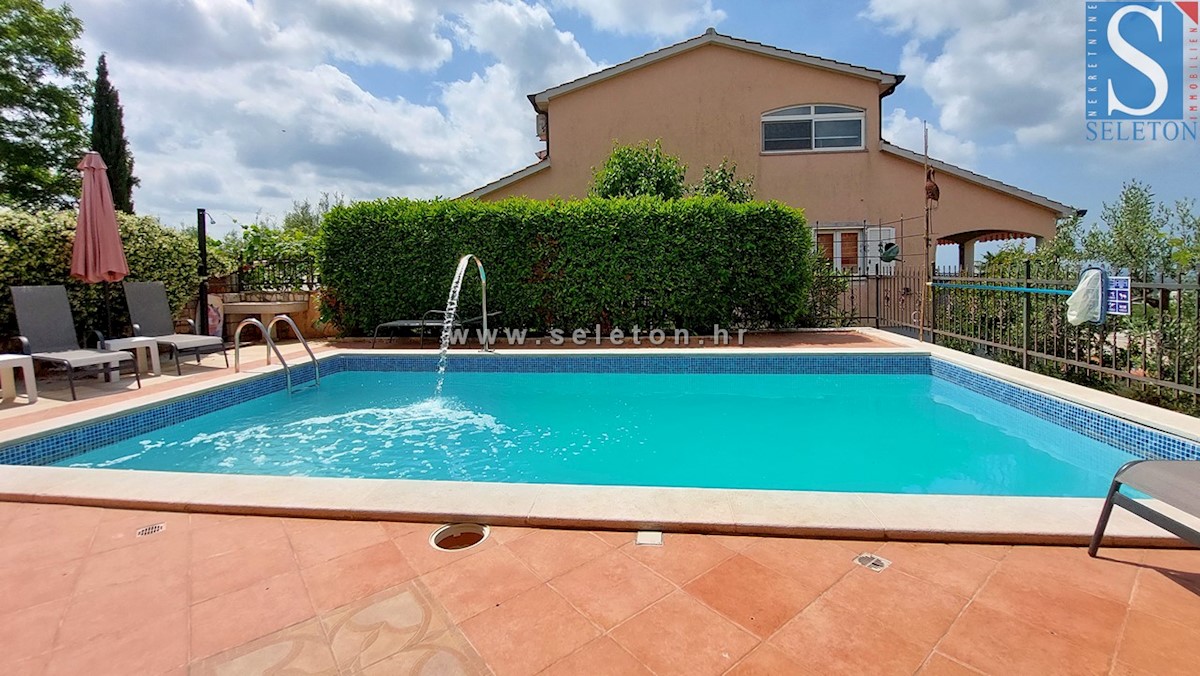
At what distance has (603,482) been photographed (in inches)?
185

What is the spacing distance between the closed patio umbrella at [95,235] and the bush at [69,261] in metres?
0.81

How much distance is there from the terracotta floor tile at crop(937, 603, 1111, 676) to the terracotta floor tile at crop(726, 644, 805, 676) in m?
0.55

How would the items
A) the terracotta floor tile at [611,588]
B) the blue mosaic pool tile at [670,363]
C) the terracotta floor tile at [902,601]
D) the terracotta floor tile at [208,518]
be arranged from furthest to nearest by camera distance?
the blue mosaic pool tile at [670,363]
the terracotta floor tile at [208,518]
the terracotta floor tile at [611,588]
the terracotta floor tile at [902,601]

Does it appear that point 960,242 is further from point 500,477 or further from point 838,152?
point 500,477

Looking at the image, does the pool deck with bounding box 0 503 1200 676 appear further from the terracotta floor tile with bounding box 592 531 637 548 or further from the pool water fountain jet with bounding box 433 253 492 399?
the pool water fountain jet with bounding box 433 253 492 399

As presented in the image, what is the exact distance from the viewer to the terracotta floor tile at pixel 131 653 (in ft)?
6.30

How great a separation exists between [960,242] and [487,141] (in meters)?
16.1

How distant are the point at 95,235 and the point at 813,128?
15.7 metres

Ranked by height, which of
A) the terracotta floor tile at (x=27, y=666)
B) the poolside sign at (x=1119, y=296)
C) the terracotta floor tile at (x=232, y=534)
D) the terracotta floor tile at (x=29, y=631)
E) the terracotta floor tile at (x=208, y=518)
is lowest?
the terracotta floor tile at (x=27, y=666)

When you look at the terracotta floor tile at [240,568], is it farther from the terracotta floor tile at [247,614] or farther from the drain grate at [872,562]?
the drain grate at [872,562]

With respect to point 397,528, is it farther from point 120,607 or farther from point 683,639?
point 683,639

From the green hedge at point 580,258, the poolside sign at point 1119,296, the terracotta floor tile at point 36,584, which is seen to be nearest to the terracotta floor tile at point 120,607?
the terracotta floor tile at point 36,584

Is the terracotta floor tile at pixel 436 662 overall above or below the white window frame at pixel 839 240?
below

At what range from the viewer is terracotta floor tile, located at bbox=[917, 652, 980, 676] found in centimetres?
183
